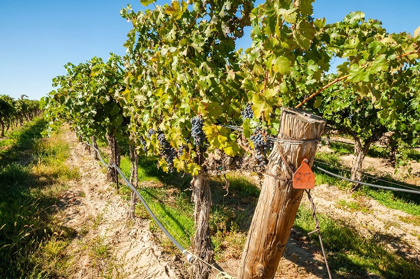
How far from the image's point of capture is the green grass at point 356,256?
13.8 feet

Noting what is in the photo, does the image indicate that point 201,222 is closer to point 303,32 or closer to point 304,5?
point 303,32

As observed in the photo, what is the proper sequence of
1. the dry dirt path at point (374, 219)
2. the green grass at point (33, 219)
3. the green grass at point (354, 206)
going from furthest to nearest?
1. the green grass at point (354, 206)
2. the dry dirt path at point (374, 219)
3. the green grass at point (33, 219)

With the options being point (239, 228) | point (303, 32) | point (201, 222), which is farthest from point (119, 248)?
point (303, 32)

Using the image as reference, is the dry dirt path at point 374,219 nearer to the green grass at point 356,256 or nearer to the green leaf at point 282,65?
the green grass at point 356,256

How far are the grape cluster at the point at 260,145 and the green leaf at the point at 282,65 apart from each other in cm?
83

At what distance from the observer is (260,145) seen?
209 centimetres

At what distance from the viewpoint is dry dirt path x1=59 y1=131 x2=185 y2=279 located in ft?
12.3

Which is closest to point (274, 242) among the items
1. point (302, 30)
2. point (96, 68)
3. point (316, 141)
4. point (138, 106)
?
point (316, 141)

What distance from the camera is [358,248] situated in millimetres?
4828

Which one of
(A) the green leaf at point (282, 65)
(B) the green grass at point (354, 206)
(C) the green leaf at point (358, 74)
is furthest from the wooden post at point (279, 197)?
(B) the green grass at point (354, 206)

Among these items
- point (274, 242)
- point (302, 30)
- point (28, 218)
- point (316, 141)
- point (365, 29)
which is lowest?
point (28, 218)

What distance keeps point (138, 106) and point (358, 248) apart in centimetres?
542

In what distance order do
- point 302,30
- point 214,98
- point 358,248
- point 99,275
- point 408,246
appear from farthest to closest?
1. point 408,246
2. point 358,248
3. point 99,275
4. point 214,98
5. point 302,30

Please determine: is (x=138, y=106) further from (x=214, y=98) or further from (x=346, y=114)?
(x=346, y=114)
